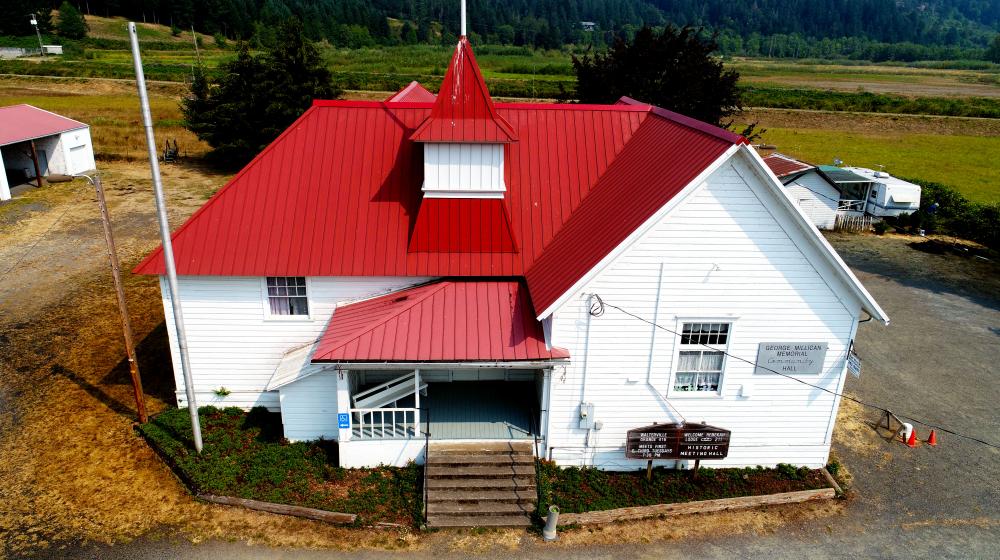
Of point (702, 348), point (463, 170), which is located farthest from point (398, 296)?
point (702, 348)

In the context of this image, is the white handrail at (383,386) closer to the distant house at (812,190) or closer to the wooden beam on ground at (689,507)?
the wooden beam on ground at (689,507)

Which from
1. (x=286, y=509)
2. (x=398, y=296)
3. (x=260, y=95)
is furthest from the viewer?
(x=260, y=95)

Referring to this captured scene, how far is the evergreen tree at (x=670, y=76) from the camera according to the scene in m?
36.3

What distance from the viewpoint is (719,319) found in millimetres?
15125

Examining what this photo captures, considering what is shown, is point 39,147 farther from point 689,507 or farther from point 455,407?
point 689,507

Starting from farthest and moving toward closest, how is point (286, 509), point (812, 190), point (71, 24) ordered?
point (71, 24), point (812, 190), point (286, 509)

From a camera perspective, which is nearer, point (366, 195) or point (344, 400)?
point (344, 400)

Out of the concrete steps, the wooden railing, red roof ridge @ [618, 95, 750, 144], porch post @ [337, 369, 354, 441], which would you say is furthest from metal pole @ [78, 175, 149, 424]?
red roof ridge @ [618, 95, 750, 144]

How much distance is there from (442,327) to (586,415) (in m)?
4.14

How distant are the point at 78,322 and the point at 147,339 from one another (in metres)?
3.35

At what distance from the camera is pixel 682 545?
14109 mm

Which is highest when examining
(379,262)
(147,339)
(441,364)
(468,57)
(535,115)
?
(468,57)

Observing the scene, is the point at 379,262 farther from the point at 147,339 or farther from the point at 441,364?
the point at 147,339

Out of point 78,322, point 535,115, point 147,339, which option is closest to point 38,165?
point 78,322
